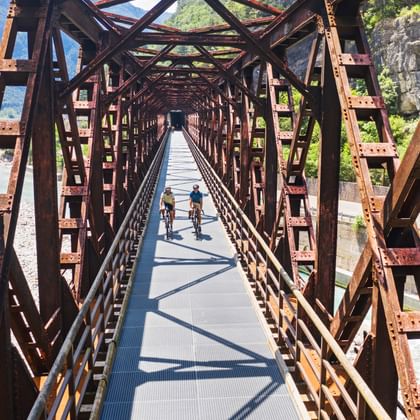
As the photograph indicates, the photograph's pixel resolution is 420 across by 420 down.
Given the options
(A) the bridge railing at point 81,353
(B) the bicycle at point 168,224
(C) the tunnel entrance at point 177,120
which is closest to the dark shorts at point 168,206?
(B) the bicycle at point 168,224

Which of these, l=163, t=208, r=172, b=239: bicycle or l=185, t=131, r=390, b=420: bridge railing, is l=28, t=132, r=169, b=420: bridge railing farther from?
l=163, t=208, r=172, b=239: bicycle

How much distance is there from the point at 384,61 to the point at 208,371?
132ft

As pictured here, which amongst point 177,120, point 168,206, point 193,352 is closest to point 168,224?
point 168,206

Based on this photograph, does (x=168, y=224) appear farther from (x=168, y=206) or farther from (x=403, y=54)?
(x=403, y=54)

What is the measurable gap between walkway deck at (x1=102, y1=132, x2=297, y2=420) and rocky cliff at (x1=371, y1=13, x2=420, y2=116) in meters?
32.7

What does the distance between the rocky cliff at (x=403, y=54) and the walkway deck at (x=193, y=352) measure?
32.7m

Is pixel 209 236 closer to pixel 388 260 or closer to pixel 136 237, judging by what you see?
pixel 136 237

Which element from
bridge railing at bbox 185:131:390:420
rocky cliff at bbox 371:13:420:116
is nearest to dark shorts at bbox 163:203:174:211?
bridge railing at bbox 185:131:390:420

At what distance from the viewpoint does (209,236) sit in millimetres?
13664

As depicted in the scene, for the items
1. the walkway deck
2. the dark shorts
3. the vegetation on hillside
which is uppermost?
the vegetation on hillside

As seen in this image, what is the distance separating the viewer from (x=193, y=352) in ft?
21.6

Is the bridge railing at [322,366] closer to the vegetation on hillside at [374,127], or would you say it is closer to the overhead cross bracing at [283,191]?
the overhead cross bracing at [283,191]

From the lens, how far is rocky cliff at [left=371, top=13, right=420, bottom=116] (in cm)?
3797

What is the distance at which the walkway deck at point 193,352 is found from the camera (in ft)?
17.6
